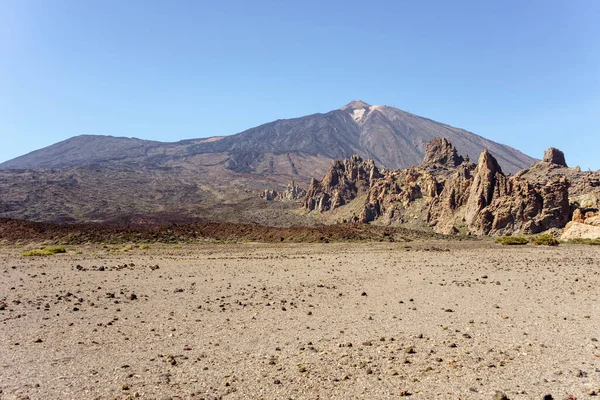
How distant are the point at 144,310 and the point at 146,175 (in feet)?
598

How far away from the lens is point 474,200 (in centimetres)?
4784

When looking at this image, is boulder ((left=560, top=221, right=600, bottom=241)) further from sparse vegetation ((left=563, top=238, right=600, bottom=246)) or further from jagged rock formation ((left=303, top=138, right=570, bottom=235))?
jagged rock formation ((left=303, top=138, right=570, bottom=235))

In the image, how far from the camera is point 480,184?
48406 millimetres

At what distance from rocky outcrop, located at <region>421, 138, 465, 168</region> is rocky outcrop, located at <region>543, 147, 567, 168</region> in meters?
16.8

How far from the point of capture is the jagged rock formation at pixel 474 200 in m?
41.1

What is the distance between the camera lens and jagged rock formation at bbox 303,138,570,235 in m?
41.1

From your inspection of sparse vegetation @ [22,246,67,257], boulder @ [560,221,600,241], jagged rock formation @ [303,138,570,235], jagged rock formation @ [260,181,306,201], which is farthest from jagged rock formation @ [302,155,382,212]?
sparse vegetation @ [22,246,67,257]

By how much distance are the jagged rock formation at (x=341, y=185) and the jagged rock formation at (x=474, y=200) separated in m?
18.3

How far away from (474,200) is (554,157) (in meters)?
26.6

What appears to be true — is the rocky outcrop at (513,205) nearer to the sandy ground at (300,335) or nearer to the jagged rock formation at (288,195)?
the sandy ground at (300,335)

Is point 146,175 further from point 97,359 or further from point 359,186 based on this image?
point 97,359

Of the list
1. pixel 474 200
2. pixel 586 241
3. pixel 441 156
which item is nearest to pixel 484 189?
pixel 474 200

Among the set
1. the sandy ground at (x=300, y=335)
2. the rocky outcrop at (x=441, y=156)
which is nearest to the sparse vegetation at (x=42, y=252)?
the sandy ground at (x=300, y=335)

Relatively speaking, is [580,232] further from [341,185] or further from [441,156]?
[341,185]
